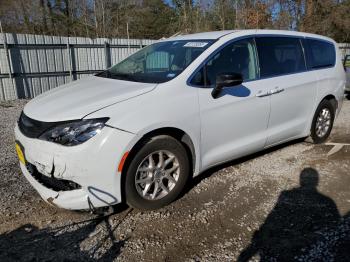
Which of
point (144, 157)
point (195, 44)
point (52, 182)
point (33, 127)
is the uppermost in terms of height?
point (195, 44)

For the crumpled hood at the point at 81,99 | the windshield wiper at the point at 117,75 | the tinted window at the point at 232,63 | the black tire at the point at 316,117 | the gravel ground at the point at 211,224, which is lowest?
the gravel ground at the point at 211,224

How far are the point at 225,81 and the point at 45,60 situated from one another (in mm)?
9866

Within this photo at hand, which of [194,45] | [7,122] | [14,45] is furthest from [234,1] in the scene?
[194,45]

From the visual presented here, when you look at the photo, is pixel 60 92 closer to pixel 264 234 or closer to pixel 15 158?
pixel 15 158

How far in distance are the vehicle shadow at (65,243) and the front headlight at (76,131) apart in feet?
2.77

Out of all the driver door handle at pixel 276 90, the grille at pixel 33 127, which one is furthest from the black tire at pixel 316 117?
the grille at pixel 33 127

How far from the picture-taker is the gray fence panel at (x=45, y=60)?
10.7 metres

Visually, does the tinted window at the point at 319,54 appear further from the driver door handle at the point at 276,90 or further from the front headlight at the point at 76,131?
the front headlight at the point at 76,131

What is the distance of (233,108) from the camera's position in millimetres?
3609

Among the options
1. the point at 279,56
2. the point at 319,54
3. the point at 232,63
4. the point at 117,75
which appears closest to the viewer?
the point at 232,63

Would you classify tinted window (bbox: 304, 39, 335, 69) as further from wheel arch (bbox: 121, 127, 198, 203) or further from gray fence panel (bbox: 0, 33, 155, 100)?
gray fence panel (bbox: 0, 33, 155, 100)

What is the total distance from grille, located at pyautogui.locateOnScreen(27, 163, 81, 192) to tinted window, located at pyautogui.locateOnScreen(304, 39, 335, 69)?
3.71 m

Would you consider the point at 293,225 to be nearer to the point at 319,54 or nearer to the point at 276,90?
the point at 276,90

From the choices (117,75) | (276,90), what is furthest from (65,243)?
(276,90)
